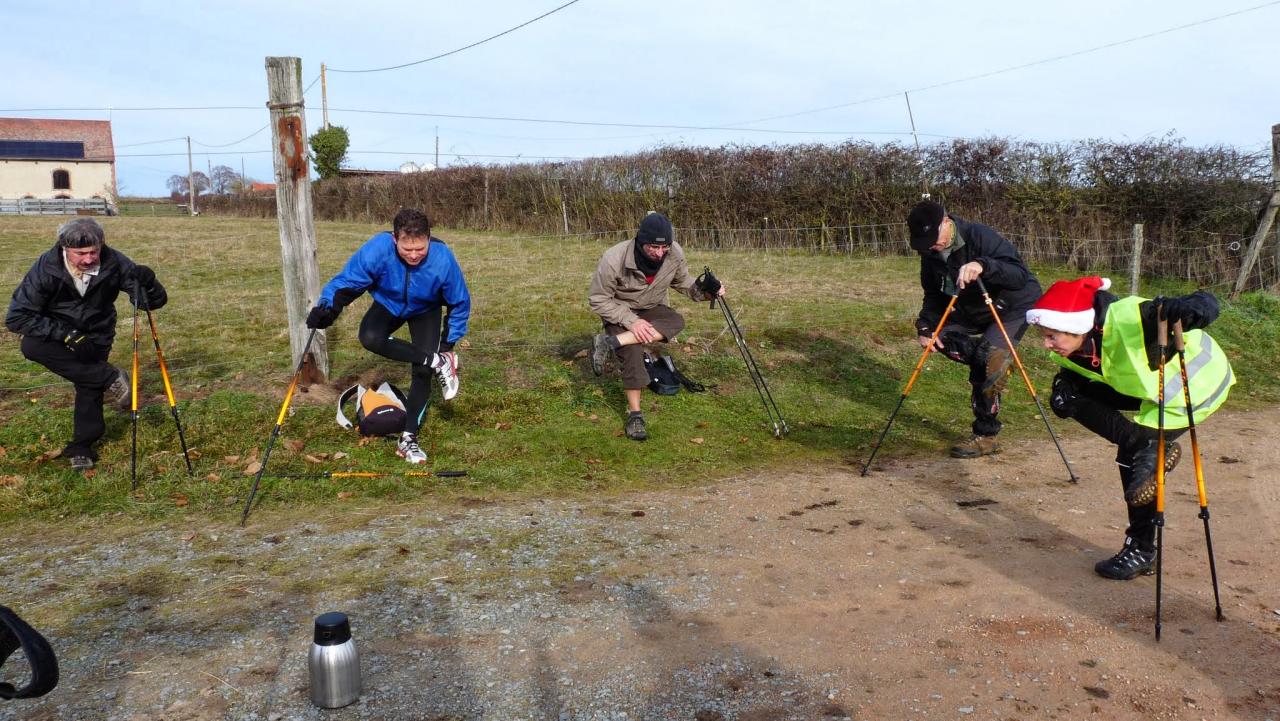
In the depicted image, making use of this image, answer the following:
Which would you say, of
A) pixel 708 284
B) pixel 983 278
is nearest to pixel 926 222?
pixel 983 278

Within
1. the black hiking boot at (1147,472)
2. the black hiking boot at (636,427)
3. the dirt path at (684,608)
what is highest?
the black hiking boot at (1147,472)

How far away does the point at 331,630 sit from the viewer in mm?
3834

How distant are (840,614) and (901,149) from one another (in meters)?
16.9

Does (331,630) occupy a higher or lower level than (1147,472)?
lower

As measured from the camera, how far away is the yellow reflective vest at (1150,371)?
509 cm

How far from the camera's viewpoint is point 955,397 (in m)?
10.2

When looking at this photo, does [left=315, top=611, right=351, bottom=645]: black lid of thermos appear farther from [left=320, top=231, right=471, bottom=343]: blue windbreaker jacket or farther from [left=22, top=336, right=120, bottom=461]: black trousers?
[left=22, top=336, right=120, bottom=461]: black trousers

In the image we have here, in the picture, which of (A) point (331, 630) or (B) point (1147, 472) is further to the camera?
(B) point (1147, 472)

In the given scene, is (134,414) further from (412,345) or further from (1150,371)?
(1150,371)

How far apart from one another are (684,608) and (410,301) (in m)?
3.81

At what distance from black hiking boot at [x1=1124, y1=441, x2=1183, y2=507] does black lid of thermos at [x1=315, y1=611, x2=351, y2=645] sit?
392 cm

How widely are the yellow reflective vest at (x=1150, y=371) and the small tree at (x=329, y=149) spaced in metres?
39.8

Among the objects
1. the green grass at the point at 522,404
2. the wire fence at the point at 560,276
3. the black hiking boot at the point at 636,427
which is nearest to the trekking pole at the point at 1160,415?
the green grass at the point at 522,404

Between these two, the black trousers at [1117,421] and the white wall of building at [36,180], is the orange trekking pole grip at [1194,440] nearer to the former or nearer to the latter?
the black trousers at [1117,421]
